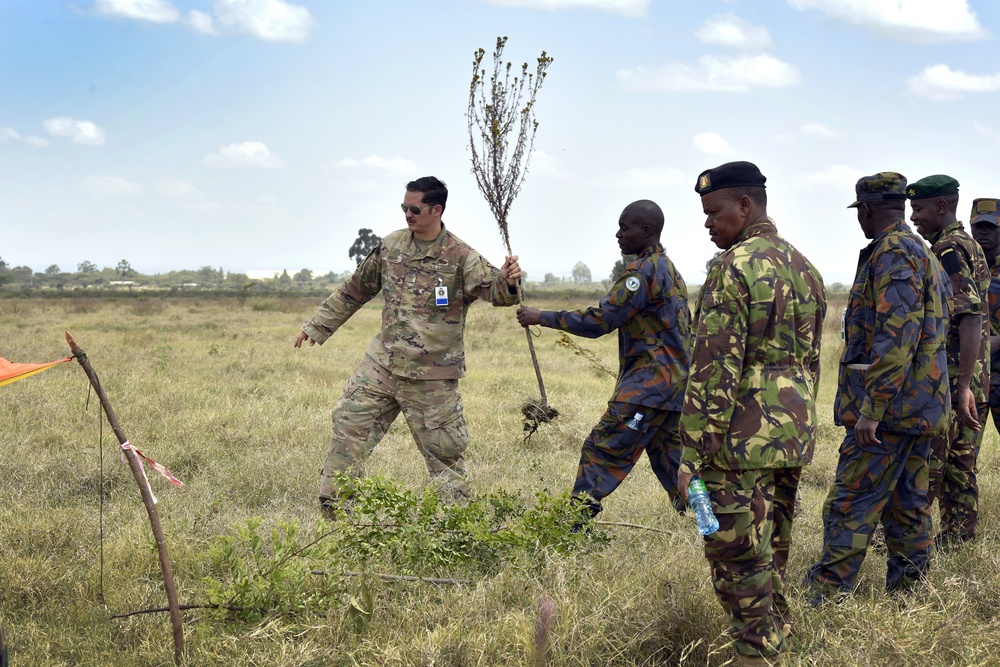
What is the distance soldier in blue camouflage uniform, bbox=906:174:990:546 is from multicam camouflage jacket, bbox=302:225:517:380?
2275 mm

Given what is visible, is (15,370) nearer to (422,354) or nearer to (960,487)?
(422,354)

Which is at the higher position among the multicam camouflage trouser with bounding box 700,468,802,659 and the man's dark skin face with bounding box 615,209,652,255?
the man's dark skin face with bounding box 615,209,652,255

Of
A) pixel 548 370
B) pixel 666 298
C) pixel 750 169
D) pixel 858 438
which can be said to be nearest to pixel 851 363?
pixel 858 438

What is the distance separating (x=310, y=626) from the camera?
298 cm

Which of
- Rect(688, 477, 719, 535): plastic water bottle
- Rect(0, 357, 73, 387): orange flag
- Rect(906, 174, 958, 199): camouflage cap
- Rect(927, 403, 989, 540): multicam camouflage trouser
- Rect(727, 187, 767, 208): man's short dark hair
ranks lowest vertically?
Rect(927, 403, 989, 540): multicam camouflage trouser

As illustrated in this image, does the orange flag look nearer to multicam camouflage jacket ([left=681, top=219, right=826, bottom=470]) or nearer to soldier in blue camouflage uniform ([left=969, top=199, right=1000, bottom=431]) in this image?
multicam camouflage jacket ([left=681, top=219, right=826, bottom=470])

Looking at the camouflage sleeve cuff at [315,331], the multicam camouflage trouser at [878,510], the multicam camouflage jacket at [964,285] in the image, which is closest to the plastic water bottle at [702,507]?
the multicam camouflage trouser at [878,510]

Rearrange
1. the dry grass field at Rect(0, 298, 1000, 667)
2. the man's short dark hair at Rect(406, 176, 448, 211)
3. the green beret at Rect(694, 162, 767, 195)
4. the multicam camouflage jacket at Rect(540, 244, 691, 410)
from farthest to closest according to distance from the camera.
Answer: the man's short dark hair at Rect(406, 176, 448, 211), the multicam camouflage jacket at Rect(540, 244, 691, 410), the dry grass field at Rect(0, 298, 1000, 667), the green beret at Rect(694, 162, 767, 195)

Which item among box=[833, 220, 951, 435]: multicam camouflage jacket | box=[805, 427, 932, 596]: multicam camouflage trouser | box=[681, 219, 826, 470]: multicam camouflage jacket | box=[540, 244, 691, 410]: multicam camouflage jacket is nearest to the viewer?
box=[681, 219, 826, 470]: multicam camouflage jacket

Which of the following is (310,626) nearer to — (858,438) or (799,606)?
(799,606)

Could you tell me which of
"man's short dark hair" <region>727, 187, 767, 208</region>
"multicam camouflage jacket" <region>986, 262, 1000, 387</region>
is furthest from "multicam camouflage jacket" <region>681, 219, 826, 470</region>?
"multicam camouflage jacket" <region>986, 262, 1000, 387</region>

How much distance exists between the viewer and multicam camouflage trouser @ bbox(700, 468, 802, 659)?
8.73 ft

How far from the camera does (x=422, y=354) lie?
4602mm

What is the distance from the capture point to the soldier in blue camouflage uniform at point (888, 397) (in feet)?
10.6
